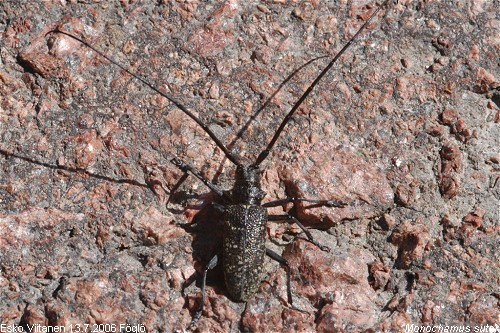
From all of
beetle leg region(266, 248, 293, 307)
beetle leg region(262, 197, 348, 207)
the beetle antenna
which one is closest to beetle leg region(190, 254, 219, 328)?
beetle leg region(266, 248, 293, 307)

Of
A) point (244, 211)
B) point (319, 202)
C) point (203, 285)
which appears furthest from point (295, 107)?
point (203, 285)

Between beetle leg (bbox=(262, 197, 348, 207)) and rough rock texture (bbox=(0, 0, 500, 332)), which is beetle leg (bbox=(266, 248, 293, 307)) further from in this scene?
beetle leg (bbox=(262, 197, 348, 207))

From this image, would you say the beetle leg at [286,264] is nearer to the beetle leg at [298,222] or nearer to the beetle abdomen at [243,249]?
the beetle abdomen at [243,249]

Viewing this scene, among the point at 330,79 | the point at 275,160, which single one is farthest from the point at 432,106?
the point at 275,160

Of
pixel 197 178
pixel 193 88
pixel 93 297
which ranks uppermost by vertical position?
pixel 193 88

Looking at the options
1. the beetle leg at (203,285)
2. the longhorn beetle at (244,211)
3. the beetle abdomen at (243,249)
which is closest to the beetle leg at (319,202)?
the longhorn beetle at (244,211)

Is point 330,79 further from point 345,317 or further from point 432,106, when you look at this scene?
point 345,317
